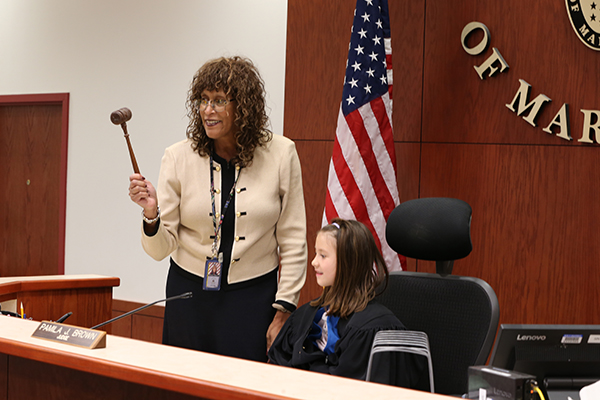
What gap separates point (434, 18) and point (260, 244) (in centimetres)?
189

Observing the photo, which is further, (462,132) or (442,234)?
(462,132)

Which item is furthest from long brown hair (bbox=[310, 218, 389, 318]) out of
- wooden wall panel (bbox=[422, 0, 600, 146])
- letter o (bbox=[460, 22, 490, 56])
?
letter o (bbox=[460, 22, 490, 56])

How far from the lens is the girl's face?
1980mm

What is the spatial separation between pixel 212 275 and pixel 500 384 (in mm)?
1156

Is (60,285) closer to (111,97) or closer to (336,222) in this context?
(336,222)

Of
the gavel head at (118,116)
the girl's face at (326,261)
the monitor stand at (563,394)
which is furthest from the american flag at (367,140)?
the monitor stand at (563,394)

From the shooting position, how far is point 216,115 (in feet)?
6.59

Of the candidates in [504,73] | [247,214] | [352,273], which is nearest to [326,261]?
[352,273]

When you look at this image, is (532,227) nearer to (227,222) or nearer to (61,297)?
(227,222)

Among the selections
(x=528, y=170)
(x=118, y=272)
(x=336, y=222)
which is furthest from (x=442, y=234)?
(x=118, y=272)

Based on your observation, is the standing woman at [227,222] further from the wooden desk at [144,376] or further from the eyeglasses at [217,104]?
the wooden desk at [144,376]

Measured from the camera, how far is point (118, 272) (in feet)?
15.3

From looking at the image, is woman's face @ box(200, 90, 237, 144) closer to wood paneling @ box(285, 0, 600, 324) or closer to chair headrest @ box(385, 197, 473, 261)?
chair headrest @ box(385, 197, 473, 261)

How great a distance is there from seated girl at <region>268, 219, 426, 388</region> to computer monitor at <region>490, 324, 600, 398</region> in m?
0.55
